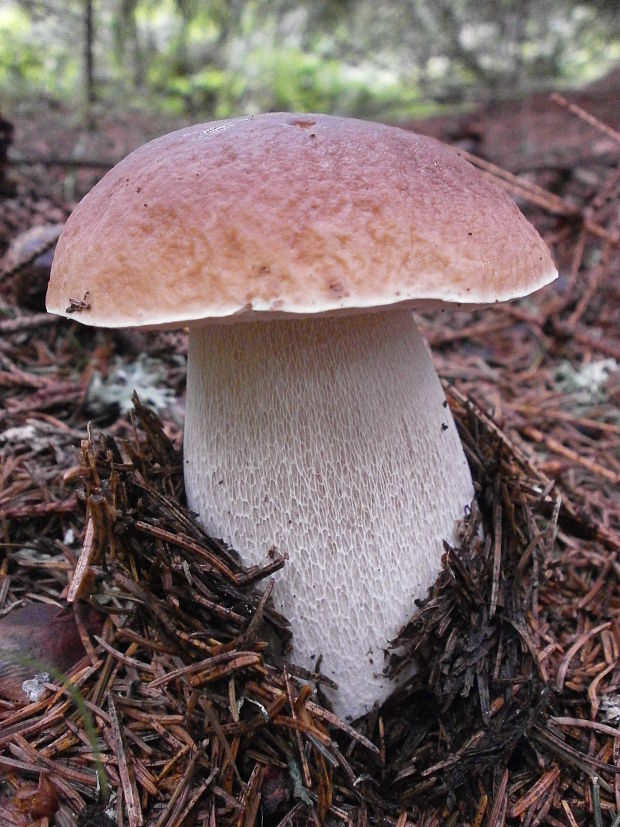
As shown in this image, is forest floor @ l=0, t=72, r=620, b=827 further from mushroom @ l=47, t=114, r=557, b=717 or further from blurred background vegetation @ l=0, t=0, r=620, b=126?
blurred background vegetation @ l=0, t=0, r=620, b=126

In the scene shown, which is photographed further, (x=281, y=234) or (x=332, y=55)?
(x=332, y=55)

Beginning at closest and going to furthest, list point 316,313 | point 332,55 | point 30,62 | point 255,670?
1. point 316,313
2. point 255,670
3. point 30,62
4. point 332,55

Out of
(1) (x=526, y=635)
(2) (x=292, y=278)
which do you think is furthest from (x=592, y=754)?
(2) (x=292, y=278)

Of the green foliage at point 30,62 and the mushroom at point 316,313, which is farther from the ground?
the mushroom at point 316,313

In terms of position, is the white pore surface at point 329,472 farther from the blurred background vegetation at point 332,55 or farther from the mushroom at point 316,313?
the blurred background vegetation at point 332,55

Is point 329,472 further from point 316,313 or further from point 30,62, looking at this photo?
point 30,62

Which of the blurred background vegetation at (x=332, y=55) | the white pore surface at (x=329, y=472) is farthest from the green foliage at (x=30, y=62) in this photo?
the white pore surface at (x=329, y=472)

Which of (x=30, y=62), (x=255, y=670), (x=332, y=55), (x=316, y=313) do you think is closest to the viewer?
(x=316, y=313)

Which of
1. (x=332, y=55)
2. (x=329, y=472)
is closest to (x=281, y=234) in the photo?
(x=329, y=472)
